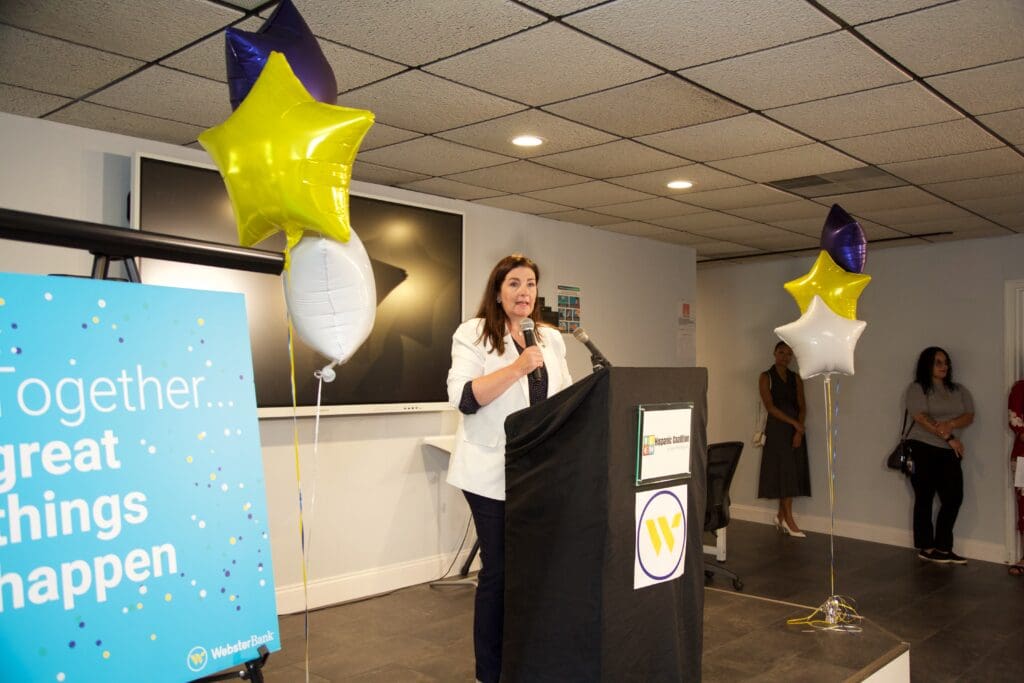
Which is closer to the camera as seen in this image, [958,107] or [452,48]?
[452,48]

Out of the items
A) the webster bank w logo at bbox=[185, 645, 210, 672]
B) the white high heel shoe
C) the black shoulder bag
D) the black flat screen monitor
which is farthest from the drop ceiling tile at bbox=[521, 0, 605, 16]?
the white high heel shoe

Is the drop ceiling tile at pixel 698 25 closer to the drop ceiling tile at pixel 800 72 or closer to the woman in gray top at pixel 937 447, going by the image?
the drop ceiling tile at pixel 800 72

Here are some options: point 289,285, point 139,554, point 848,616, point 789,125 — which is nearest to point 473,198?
point 789,125

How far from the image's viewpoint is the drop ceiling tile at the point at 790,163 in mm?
3867

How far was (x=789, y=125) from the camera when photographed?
3447mm

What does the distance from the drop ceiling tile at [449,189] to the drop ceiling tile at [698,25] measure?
2.00 meters

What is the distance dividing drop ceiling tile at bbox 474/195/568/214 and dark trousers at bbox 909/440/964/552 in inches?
131

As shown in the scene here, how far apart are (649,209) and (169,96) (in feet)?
10.00

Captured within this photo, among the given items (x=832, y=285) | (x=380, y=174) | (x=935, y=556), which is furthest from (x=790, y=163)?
(x=935, y=556)

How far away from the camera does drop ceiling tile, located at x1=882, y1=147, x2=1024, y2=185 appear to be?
3908 millimetres

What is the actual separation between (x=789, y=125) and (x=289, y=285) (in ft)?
8.46

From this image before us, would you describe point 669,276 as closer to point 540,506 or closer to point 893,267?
point 893,267

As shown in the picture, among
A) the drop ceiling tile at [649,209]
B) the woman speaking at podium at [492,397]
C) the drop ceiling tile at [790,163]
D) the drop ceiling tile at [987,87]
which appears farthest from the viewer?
the drop ceiling tile at [649,209]

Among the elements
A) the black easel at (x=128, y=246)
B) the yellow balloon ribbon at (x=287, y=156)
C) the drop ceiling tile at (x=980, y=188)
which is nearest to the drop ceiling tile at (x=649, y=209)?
the drop ceiling tile at (x=980, y=188)
